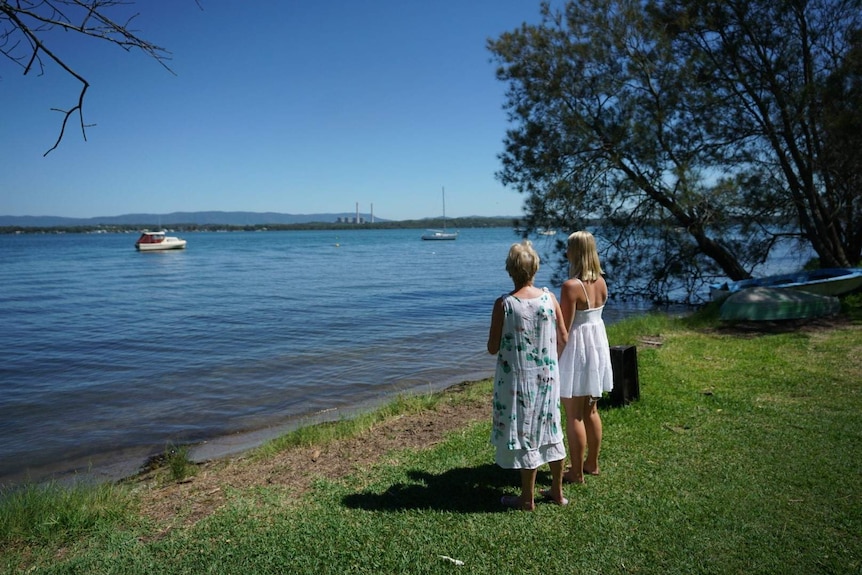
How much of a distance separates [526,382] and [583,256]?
1173 mm

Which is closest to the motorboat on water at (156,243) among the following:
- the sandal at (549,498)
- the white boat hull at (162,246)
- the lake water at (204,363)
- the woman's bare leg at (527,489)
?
the white boat hull at (162,246)

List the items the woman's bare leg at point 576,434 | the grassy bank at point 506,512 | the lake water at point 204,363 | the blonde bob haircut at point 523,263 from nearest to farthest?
the grassy bank at point 506,512 → the blonde bob haircut at point 523,263 → the woman's bare leg at point 576,434 → the lake water at point 204,363

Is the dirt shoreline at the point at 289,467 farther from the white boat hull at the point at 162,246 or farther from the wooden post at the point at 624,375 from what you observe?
the white boat hull at the point at 162,246

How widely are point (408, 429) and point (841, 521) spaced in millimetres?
4165

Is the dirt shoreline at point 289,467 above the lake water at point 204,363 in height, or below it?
above

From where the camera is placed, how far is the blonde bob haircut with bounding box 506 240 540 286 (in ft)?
13.8

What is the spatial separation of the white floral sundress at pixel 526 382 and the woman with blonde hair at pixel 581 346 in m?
0.49

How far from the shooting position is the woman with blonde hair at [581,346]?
15.5ft

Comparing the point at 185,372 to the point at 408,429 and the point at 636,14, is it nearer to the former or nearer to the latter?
the point at 408,429

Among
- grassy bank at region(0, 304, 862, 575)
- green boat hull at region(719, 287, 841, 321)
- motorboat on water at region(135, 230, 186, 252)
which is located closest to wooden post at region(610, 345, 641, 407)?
grassy bank at region(0, 304, 862, 575)

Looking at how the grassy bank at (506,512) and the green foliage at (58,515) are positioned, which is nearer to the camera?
the grassy bank at (506,512)

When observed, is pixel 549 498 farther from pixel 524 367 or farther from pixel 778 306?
pixel 778 306

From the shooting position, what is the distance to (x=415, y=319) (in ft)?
61.3

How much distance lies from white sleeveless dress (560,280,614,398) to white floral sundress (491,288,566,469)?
50cm
